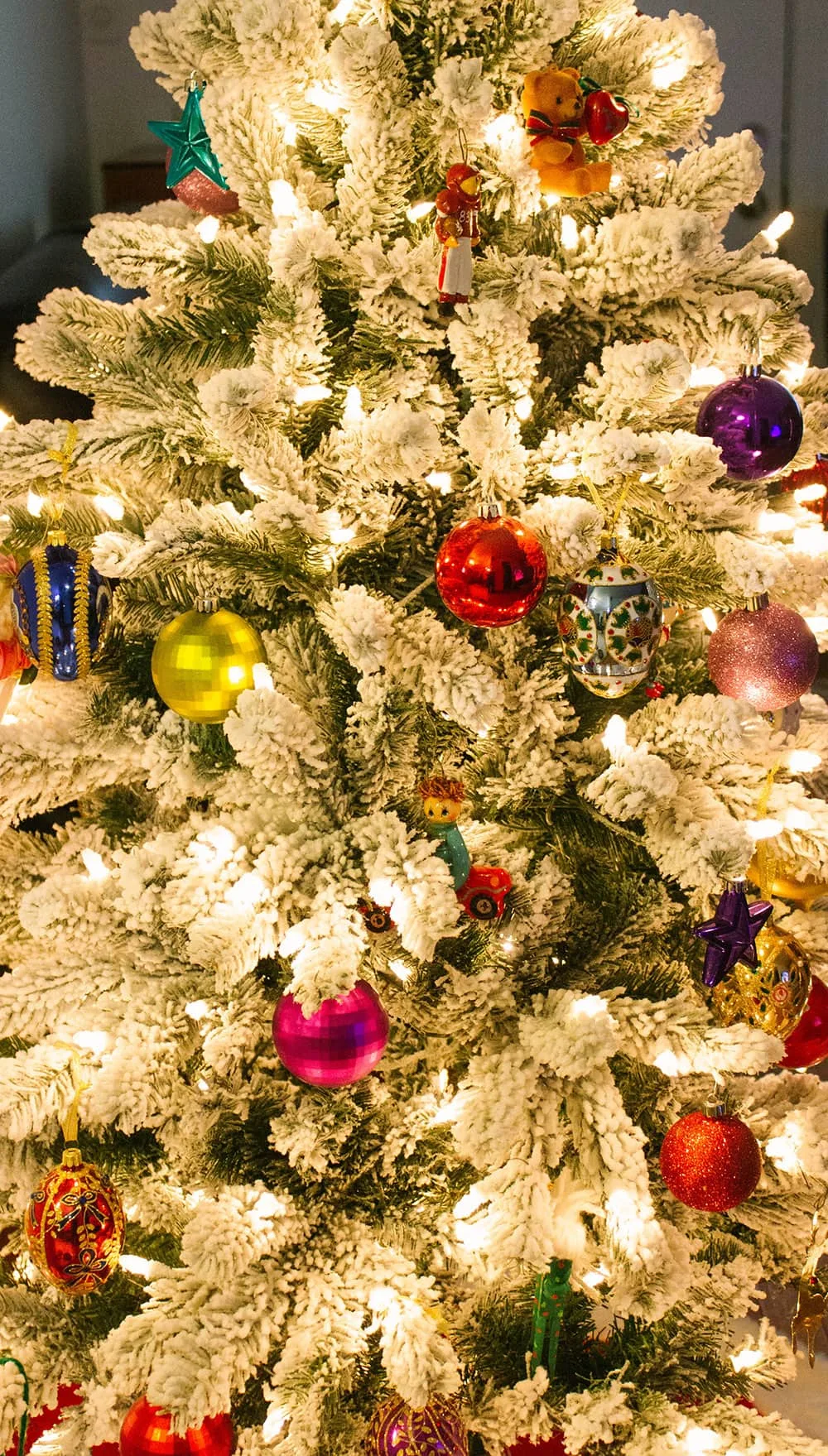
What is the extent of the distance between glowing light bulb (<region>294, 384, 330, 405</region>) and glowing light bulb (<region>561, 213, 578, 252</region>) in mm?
222

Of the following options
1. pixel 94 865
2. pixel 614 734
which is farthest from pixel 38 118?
pixel 614 734

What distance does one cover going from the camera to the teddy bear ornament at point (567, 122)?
0.86 metres

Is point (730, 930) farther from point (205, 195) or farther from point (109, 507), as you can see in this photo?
point (205, 195)

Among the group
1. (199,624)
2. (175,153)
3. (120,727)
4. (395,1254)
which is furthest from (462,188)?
(395,1254)

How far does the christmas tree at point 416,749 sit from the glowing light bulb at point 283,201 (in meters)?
0.02

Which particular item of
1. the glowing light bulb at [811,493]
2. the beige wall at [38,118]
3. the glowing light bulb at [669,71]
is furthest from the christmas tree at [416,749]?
the beige wall at [38,118]

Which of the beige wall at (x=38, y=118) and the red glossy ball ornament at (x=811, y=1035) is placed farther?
the beige wall at (x=38, y=118)

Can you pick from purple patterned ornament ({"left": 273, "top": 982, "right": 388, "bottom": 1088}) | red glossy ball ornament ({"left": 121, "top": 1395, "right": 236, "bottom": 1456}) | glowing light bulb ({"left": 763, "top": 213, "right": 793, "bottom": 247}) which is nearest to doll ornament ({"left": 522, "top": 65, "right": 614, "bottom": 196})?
glowing light bulb ({"left": 763, "top": 213, "right": 793, "bottom": 247})

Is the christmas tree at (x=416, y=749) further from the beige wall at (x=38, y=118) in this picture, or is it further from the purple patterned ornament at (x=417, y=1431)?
the beige wall at (x=38, y=118)

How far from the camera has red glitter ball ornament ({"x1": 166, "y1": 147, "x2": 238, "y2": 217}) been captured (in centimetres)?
100

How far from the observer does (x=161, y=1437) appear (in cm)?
92

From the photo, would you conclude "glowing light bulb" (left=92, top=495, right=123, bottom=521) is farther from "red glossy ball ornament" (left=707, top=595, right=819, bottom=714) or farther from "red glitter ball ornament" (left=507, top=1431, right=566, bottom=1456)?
"red glitter ball ornament" (left=507, top=1431, right=566, bottom=1456)

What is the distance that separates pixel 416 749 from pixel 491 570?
0.62 feet

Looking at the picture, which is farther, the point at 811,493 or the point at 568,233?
the point at 811,493
